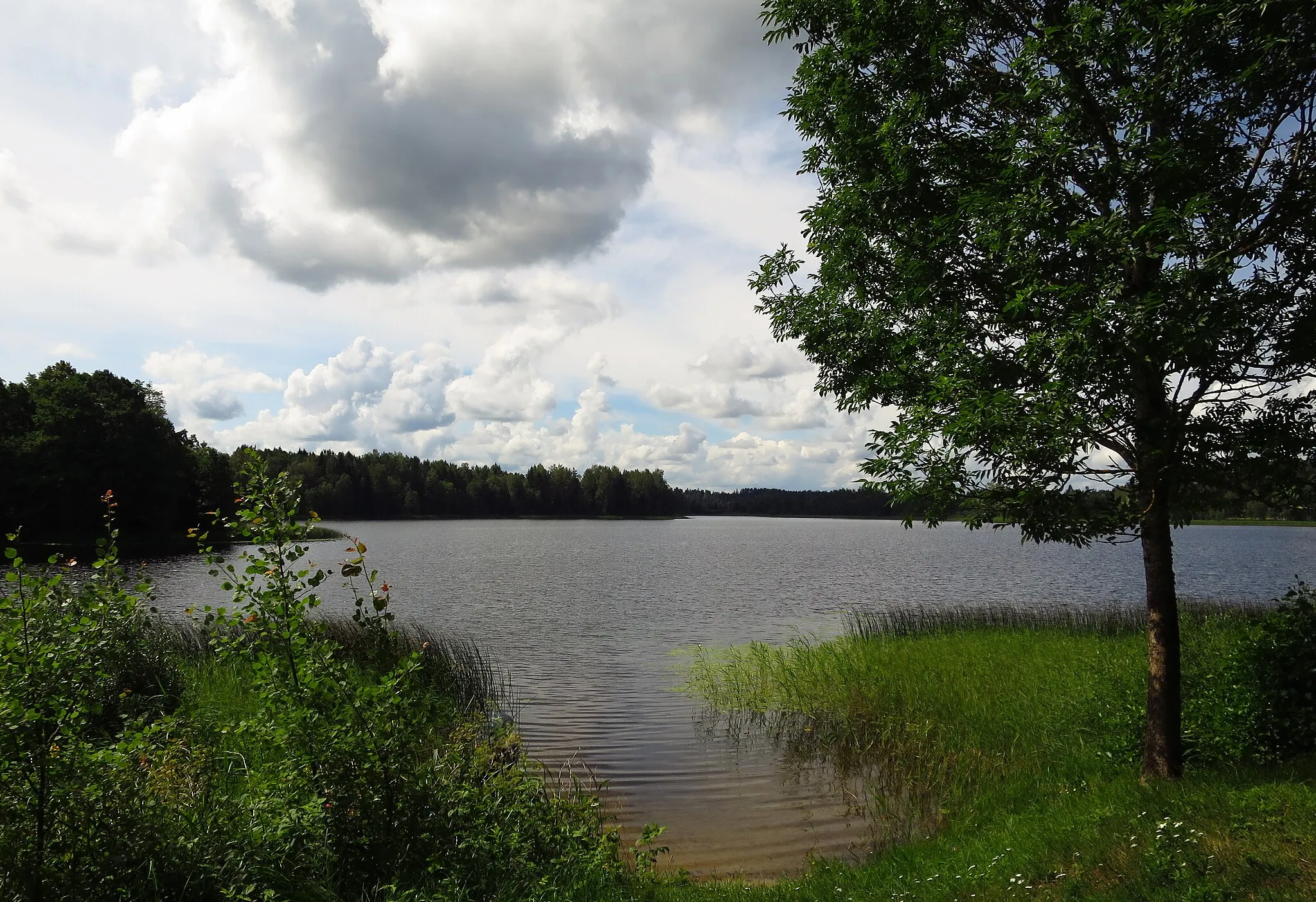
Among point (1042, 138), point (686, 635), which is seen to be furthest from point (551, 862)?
point (686, 635)

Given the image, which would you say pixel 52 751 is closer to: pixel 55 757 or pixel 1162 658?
pixel 55 757

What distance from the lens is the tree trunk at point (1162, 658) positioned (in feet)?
24.8

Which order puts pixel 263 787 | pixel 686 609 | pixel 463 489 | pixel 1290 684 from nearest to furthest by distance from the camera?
1. pixel 263 787
2. pixel 1290 684
3. pixel 686 609
4. pixel 463 489

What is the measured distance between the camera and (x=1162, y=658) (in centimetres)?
764

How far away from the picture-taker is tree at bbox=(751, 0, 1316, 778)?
21.1 feet

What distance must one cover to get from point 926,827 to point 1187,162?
7.79 meters

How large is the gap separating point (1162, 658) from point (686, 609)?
24.1 metres

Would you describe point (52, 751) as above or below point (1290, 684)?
above

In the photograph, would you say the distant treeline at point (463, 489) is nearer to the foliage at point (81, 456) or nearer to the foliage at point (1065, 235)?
the foliage at point (81, 456)

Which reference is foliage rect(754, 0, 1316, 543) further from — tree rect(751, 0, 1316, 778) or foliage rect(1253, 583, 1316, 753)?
foliage rect(1253, 583, 1316, 753)

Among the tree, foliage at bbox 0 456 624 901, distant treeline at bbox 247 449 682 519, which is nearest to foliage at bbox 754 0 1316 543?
the tree

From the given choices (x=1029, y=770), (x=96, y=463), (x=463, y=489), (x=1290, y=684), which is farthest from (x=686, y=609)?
(x=463, y=489)

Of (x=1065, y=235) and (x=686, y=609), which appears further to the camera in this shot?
(x=686, y=609)

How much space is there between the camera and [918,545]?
80.5 meters
